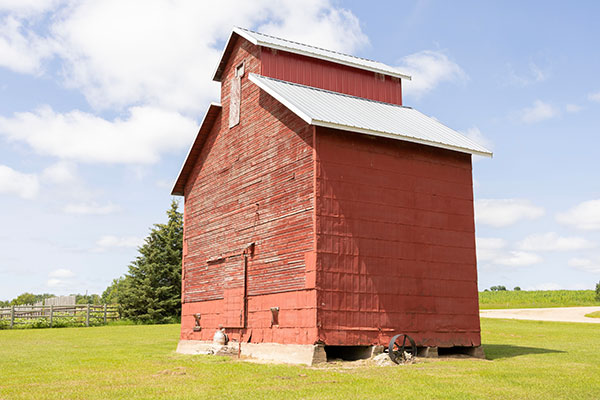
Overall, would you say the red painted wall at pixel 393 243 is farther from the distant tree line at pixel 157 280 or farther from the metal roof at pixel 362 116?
the distant tree line at pixel 157 280

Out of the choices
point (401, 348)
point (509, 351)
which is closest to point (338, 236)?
point (401, 348)

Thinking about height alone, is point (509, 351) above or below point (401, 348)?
below

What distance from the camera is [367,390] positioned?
13008mm

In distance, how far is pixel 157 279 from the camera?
51.3 metres

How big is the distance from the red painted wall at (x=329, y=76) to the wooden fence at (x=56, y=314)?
3194cm

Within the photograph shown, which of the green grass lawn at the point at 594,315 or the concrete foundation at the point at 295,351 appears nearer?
the concrete foundation at the point at 295,351

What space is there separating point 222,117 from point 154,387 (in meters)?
13.9

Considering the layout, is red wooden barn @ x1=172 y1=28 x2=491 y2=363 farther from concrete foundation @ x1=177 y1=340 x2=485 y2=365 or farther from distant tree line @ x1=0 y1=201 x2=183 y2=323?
distant tree line @ x1=0 y1=201 x2=183 y2=323

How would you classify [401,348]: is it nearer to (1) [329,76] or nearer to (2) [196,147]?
(1) [329,76]

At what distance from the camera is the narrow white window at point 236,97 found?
948 inches

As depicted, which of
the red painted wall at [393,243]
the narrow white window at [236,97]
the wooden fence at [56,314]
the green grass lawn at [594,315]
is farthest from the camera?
the green grass lawn at [594,315]

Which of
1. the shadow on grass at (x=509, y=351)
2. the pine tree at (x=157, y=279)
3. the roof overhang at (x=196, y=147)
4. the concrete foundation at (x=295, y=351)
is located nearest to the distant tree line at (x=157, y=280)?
the pine tree at (x=157, y=279)

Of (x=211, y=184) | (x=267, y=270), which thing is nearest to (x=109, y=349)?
(x=211, y=184)

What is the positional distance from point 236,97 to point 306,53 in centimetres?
332
